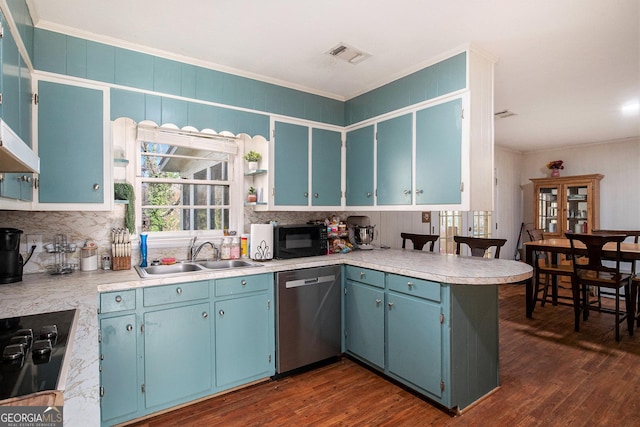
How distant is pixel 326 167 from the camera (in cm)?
347

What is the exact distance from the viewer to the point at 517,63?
2.82 meters

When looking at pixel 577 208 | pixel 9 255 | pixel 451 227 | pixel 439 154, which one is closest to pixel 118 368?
pixel 9 255

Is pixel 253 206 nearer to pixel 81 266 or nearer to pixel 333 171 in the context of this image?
pixel 333 171

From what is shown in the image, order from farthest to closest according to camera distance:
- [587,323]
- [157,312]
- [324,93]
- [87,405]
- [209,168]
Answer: [587,323]
[324,93]
[209,168]
[157,312]
[87,405]

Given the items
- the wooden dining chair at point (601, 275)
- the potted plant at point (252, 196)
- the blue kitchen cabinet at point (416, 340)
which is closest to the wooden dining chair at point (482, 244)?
the blue kitchen cabinet at point (416, 340)

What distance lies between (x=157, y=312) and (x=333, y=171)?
2.15 metres

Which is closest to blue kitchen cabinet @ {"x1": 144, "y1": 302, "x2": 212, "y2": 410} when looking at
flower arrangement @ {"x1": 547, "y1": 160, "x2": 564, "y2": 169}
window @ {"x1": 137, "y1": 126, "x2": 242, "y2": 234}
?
window @ {"x1": 137, "y1": 126, "x2": 242, "y2": 234}

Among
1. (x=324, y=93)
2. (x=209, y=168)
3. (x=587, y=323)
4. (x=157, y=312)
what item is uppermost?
(x=324, y=93)

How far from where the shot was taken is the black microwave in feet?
9.54

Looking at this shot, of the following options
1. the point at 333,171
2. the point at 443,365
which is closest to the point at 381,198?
the point at 333,171

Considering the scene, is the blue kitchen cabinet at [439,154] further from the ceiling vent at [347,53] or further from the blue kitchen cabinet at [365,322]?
the blue kitchen cabinet at [365,322]

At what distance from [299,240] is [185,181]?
3.82 ft

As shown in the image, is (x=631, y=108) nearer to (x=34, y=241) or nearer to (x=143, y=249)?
(x=143, y=249)

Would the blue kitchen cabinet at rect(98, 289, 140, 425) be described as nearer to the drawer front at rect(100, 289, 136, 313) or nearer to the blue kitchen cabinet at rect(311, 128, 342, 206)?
the drawer front at rect(100, 289, 136, 313)
